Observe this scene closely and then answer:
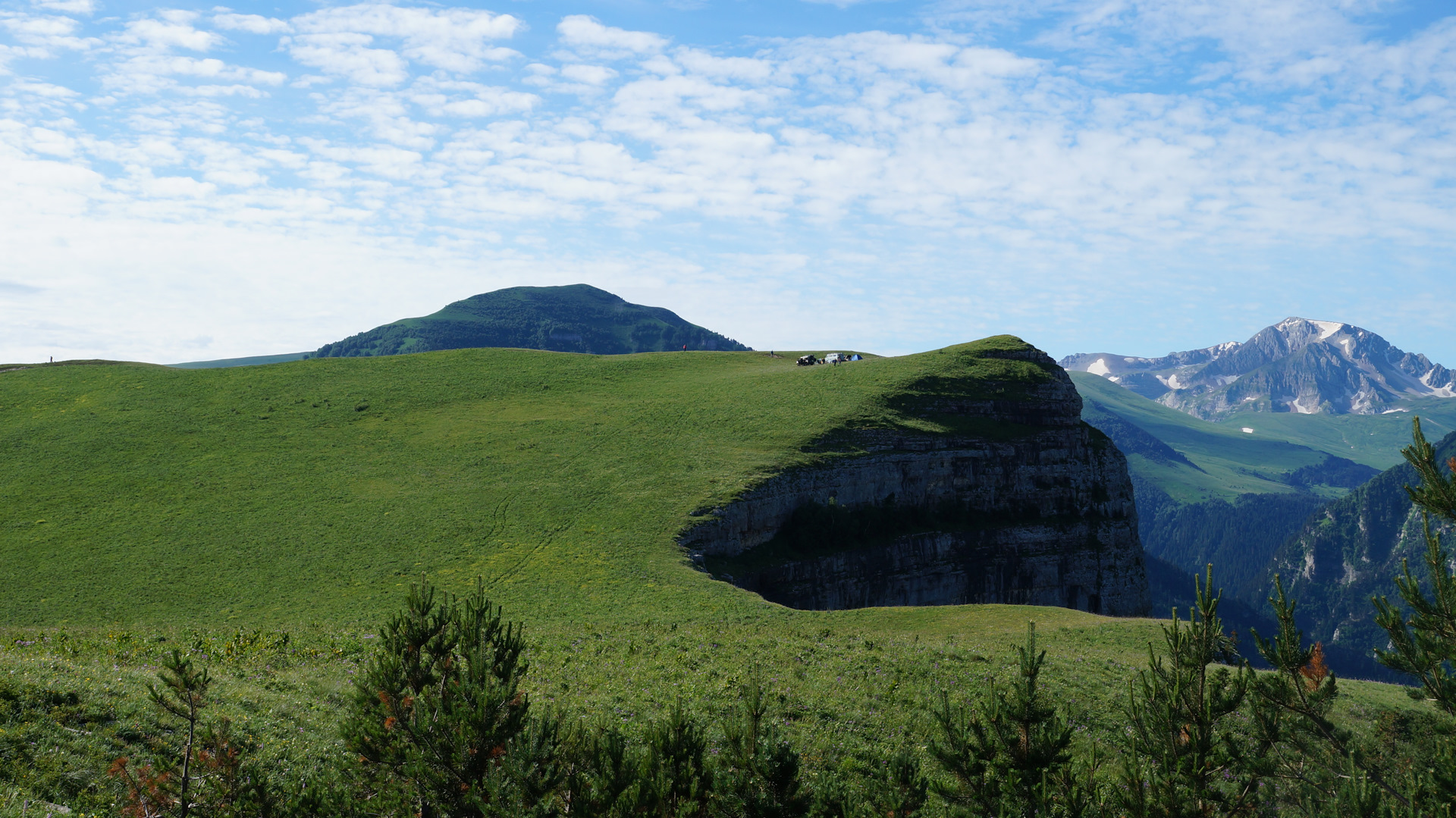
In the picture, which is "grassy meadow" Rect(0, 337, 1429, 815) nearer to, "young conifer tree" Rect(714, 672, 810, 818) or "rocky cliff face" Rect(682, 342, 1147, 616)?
"rocky cliff face" Rect(682, 342, 1147, 616)

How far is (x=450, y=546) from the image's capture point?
54438mm

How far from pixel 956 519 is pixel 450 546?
152 ft

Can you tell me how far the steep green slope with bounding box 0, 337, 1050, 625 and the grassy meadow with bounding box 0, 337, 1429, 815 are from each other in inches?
11.6

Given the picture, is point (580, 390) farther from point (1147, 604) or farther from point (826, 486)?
point (1147, 604)

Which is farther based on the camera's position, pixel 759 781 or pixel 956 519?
pixel 956 519

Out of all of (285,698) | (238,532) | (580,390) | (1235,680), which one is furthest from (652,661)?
(580,390)

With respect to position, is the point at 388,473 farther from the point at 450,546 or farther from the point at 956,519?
the point at 956,519

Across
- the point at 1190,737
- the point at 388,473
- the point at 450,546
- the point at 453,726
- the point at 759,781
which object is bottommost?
the point at 450,546

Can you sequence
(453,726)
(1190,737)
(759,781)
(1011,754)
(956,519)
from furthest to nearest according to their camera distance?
(956,519), (1011,754), (1190,737), (759,781), (453,726)

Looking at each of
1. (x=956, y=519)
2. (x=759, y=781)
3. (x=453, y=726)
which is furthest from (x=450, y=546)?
(x=759, y=781)

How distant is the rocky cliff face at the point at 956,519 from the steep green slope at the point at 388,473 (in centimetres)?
308

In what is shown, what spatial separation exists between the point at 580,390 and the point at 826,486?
1558 inches

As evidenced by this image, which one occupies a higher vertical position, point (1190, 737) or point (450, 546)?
point (1190, 737)

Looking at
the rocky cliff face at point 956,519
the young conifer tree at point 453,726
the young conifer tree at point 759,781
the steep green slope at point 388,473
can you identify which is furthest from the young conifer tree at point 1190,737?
the rocky cliff face at point 956,519
